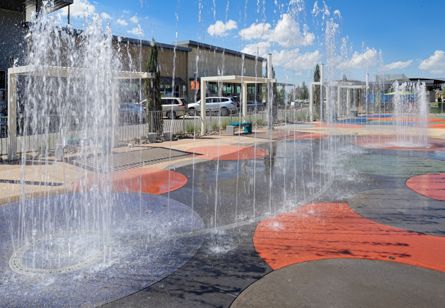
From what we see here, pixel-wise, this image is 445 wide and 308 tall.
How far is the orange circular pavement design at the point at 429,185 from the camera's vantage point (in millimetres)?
7583

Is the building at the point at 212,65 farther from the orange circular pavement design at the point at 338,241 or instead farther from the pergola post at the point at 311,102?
the orange circular pavement design at the point at 338,241

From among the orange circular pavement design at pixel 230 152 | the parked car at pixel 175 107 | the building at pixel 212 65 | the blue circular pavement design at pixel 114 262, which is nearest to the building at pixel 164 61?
the building at pixel 212 65

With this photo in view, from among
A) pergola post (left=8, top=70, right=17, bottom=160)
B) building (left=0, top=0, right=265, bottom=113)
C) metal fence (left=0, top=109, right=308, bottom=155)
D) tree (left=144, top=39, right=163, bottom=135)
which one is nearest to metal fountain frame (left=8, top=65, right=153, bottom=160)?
pergola post (left=8, top=70, right=17, bottom=160)

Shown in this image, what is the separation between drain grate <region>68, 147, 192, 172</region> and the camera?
35.1 feet

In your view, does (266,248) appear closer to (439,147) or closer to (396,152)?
(396,152)

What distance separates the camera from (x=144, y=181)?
29.2ft

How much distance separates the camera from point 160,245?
4.96 m

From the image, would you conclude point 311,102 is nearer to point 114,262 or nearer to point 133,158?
point 133,158

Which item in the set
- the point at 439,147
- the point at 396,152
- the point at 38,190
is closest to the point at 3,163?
the point at 38,190

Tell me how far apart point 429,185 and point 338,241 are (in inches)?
170

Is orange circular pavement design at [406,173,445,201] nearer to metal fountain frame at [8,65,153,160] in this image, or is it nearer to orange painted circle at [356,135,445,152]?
orange painted circle at [356,135,445,152]

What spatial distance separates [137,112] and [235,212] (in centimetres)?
2003

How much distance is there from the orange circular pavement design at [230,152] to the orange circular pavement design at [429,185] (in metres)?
4.73

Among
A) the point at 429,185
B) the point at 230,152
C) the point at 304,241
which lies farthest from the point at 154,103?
the point at 304,241
